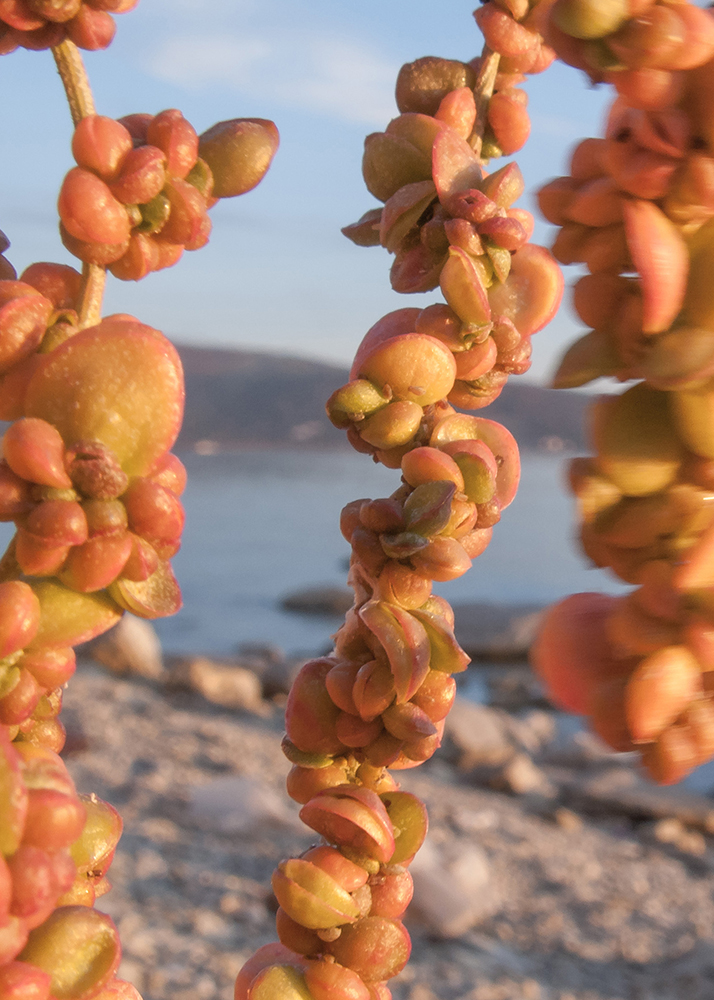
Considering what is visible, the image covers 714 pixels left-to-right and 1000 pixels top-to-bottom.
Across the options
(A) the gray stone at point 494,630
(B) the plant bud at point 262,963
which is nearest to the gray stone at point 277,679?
(A) the gray stone at point 494,630

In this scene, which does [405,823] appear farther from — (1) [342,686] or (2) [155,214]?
(2) [155,214]

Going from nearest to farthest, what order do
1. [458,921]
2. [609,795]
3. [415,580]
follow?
[415,580], [458,921], [609,795]

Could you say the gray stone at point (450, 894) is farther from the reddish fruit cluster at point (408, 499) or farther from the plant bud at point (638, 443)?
the plant bud at point (638, 443)

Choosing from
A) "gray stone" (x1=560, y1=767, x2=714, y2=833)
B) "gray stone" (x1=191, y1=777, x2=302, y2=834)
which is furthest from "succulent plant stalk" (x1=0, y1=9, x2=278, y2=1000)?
"gray stone" (x1=560, y1=767, x2=714, y2=833)

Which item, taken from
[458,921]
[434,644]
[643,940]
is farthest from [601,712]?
[643,940]

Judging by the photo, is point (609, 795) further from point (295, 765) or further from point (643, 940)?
point (295, 765)

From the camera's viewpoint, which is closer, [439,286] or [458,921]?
[439,286]
